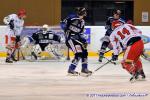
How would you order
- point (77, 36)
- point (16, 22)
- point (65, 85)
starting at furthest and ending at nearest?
1. point (16, 22)
2. point (77, 36)
3. point (65, 85)

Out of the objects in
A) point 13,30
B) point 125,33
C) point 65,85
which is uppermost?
point 125,33

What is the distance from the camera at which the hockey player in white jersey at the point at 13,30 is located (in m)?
20.4

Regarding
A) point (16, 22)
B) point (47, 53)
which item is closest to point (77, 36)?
point (16, 22)

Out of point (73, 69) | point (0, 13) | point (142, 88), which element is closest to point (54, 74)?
point (73, 69)

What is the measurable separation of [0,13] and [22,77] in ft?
51.0

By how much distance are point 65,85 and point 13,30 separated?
307 inches

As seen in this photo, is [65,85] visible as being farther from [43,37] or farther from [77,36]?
[43,37]

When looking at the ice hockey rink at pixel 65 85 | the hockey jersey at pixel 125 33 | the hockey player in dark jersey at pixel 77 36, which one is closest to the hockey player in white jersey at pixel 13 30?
the ice hockey rink at pixel 65 85

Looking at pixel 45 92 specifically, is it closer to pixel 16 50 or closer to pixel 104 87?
pixel 104 87

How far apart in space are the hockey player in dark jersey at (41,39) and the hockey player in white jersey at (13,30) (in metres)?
0.51

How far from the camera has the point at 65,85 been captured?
43.4ft

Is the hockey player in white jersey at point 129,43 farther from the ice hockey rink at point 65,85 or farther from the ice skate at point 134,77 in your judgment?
the ice hockey rink at point 65,85

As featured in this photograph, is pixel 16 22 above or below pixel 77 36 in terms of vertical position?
above

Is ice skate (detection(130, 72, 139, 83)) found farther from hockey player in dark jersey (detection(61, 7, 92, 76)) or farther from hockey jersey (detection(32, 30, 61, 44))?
hockey jersey (detection(32, 30, 61, 44))
